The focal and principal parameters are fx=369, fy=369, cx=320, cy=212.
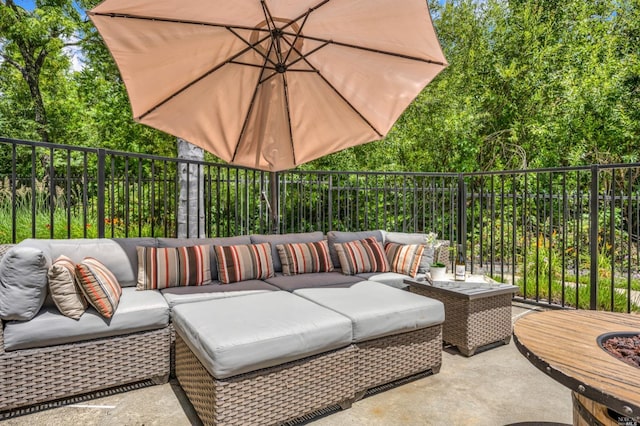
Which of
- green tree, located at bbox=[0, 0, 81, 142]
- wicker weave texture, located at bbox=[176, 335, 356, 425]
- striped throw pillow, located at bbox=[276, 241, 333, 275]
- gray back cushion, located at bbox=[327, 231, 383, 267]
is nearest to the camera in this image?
wicker weave texture, located at bbox=[176, 335, 356, 425]

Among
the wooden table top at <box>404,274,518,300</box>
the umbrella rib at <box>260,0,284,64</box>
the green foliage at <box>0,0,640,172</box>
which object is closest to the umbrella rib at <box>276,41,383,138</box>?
the umbrella rib at <box>260,0,284,64</box>

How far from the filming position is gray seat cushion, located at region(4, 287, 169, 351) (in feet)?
6.57

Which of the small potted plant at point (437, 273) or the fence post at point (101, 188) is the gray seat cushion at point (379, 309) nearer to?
the small potted plant at point (437, 273)

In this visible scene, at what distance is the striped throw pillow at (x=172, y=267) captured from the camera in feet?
9.25

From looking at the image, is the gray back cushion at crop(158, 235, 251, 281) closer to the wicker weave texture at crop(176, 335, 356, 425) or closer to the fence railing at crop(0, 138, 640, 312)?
the fence railing at crop(0, 138, 640, 312)

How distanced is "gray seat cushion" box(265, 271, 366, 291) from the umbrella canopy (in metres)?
1.09

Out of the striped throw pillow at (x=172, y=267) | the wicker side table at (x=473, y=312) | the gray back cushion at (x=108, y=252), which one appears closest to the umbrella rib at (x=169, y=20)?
the gray back cushion at (x=108, y=252)

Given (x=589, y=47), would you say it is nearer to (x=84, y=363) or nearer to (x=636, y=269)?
(x=636, y=269)

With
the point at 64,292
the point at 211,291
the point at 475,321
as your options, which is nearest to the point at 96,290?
the point at 64,292

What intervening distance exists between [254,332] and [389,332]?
0.87 metres

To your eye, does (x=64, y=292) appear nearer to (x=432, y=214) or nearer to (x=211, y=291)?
(x=211, y=291)

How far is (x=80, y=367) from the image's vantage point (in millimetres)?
2129

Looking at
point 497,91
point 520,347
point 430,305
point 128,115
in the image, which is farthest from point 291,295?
point 497,91

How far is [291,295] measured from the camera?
2.62 m
